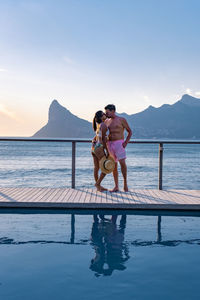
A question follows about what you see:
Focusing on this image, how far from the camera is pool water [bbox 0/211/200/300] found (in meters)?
2.34

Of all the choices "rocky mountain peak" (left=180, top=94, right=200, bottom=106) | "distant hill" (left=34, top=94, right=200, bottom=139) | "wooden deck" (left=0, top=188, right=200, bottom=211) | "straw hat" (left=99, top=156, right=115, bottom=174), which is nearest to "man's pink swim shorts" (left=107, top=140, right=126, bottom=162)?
"straw hat" (left=99, top=156, right=115, bottom=174)

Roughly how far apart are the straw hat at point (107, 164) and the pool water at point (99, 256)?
1.17 m

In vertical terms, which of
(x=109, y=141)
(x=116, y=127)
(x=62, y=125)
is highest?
(x=62, y=125)

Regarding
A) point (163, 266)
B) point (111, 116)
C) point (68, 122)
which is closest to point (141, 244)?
point (163, 266)

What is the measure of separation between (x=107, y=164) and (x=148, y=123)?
14953 cm

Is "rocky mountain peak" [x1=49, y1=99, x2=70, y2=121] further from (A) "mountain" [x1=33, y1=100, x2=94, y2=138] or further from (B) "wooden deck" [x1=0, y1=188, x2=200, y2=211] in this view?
(B) "wooden deck" [x1=0, y1=188, x2=200, y2=211]

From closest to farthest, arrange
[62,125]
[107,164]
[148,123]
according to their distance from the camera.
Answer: [107,164] → [62,125] → [148,123]

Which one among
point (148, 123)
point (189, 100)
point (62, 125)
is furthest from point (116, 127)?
point (189, 100)

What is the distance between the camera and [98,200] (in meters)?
4.86

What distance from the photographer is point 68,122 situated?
147625 millimetres

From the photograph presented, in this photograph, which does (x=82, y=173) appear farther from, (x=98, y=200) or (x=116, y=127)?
(x=98, y=200)

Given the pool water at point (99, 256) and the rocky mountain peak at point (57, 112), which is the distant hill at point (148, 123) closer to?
the rocky mountain peak at point (57, 112)

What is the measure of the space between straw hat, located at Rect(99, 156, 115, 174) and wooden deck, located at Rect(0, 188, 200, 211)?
0.45 meters

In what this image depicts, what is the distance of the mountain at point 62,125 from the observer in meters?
145
